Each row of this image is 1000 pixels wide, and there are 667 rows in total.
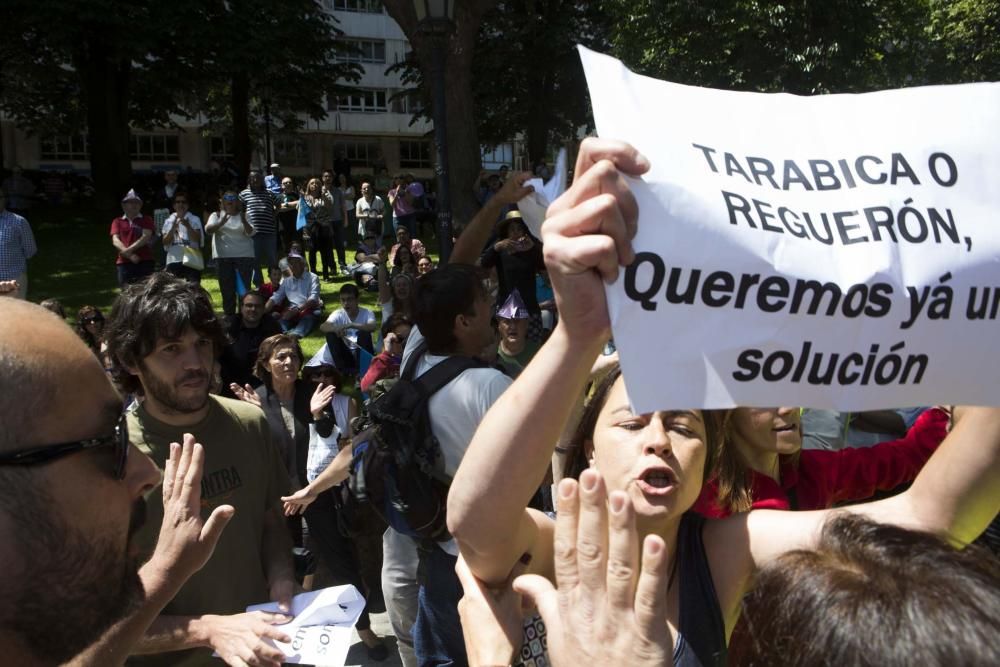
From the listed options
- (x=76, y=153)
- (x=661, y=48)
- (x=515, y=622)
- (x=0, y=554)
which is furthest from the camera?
(x=76, y=153)

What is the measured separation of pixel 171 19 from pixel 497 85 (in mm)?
11587

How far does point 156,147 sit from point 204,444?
54.8 meters

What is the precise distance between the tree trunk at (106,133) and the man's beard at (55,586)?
24438mm

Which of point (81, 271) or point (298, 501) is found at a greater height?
point (81, 271)

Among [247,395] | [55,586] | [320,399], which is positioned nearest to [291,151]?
[247,395]

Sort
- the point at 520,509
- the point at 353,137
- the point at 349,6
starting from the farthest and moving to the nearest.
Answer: the point at 353,137 < the point at 349,6 < the point at 520,509

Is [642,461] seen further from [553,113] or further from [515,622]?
[553,113]

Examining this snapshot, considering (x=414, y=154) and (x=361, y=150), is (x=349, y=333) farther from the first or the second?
(x=414, y=154)

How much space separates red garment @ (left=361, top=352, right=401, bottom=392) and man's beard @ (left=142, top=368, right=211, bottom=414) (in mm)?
3338

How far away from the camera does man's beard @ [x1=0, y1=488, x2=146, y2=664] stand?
1312 mm

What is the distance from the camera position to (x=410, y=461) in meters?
2.89

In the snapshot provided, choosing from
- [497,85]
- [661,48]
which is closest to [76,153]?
[497,85]

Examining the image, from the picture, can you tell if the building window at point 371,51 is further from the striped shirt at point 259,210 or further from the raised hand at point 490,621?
the raised hand at point 490,621

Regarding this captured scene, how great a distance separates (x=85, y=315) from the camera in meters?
7.05
